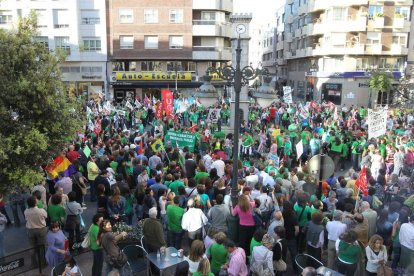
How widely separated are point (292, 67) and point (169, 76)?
23.4 metres

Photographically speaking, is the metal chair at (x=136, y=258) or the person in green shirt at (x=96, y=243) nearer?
the person in green shirt at (x=96, y=243)

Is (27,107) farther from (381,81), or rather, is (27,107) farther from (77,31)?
(77,31)

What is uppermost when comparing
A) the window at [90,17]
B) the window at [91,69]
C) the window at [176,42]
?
the window at [90,17]

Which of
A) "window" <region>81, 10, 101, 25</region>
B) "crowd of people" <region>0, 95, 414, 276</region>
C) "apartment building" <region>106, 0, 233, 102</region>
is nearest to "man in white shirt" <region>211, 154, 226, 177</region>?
"crowd of people" <region>0, 95, 414, 276</region>

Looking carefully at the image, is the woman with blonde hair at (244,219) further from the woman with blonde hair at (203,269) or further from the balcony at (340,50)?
the balcony at (340,50)

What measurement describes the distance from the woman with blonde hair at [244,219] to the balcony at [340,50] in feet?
125

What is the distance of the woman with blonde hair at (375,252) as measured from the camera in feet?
22.8

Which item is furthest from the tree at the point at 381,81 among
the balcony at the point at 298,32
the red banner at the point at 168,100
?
the red banner at the point at 168,100

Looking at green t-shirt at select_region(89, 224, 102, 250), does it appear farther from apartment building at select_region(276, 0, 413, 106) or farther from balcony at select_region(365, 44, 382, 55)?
balcony at select_region(365, 44, 382, 55)

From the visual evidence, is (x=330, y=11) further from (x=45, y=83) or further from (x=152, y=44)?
(x=45, y=83)

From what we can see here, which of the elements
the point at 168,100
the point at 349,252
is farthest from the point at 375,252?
the point at 168,100

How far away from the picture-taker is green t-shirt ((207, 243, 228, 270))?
6806 millimetres

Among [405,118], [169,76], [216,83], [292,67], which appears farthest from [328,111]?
[292,67]

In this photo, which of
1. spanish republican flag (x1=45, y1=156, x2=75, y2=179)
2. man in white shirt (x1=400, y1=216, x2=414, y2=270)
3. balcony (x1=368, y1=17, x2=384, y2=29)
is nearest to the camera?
man in white shirt (x1=400, y1=216, x2=414, y2=270)
